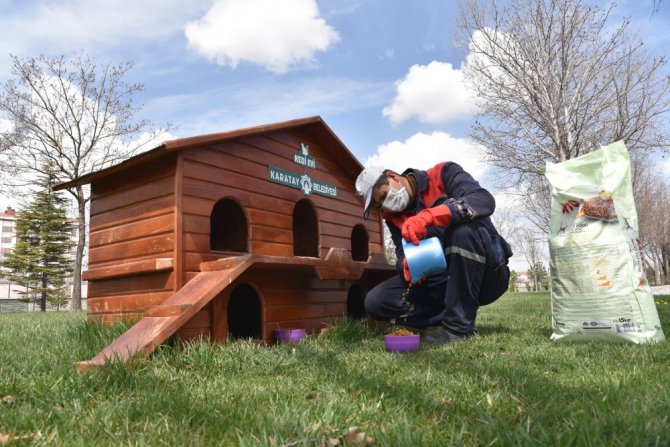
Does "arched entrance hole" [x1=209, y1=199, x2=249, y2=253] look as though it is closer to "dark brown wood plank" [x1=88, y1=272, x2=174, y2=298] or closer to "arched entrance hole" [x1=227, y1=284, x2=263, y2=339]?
"arched entrance hole" [x1=227, y1=284, x2=263, y2=339]

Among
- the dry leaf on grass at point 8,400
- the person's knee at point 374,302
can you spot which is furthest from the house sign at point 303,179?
the dry leaf on grass at point 8,400

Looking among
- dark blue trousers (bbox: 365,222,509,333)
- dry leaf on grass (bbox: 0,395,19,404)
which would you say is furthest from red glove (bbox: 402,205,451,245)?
dry leaf on grass (bbox: 0,395,19,404)

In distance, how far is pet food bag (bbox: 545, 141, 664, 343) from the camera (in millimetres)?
3078

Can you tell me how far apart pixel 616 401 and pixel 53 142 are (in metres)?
20.3

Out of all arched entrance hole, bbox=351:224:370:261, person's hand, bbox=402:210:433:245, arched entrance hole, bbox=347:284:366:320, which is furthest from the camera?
arched entrance hole, bbox=351:224:370:261

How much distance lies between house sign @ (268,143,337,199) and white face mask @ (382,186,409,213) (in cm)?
125

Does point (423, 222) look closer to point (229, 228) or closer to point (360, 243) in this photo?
point (229, 228)

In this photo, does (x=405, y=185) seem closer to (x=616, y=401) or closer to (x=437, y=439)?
(x=616, y=401)

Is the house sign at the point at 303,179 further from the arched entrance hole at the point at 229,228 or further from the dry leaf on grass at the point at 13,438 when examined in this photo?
the dry leaf on grass at the point at 13,438

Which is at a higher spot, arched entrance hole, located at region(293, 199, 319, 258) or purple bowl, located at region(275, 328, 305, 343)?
arched entrance hole, located at region(293, 199, 319, 258)

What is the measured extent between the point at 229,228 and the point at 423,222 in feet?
7.44

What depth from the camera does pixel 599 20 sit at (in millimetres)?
12211

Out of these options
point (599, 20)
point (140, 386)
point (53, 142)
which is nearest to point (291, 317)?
point (140, 386)

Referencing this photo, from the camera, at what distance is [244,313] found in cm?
510
